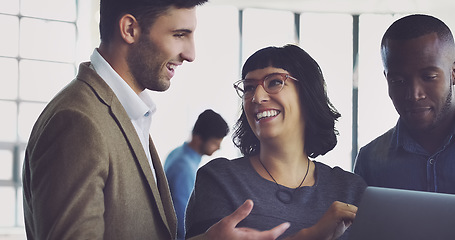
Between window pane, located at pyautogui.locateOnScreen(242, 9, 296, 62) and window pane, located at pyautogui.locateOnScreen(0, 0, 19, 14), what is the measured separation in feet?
7.39

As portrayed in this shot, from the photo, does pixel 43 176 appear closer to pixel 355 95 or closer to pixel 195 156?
pixel 195 156

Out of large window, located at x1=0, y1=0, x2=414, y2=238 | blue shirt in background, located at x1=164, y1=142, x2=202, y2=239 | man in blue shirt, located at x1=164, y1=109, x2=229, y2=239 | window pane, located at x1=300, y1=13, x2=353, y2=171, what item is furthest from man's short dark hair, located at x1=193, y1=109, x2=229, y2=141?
window pane, located at x1=300, y1=13, x2=353, y2=171

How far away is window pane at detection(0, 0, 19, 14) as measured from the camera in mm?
4762

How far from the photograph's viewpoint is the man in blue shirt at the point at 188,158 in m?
2.71

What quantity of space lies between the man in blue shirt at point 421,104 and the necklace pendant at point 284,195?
1.16 ft

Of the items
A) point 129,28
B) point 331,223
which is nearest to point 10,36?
point 129,28

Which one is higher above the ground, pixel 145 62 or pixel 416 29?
pixel 416 29

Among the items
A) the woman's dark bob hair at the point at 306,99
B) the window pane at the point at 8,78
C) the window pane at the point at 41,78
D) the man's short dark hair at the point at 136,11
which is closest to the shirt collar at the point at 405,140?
the woman's dark bob hair at the point at 306,99

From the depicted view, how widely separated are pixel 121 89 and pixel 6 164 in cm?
378

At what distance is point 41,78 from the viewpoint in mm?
4926

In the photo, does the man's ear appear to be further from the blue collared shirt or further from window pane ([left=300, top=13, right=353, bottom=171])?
window pane ([left=300, top=13, right=353, bottom=171])

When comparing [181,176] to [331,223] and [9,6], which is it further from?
[9,6]

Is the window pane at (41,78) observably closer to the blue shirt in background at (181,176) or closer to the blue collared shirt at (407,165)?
the blue shirt in background at (181,176)

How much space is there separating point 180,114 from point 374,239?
4.41 meters
